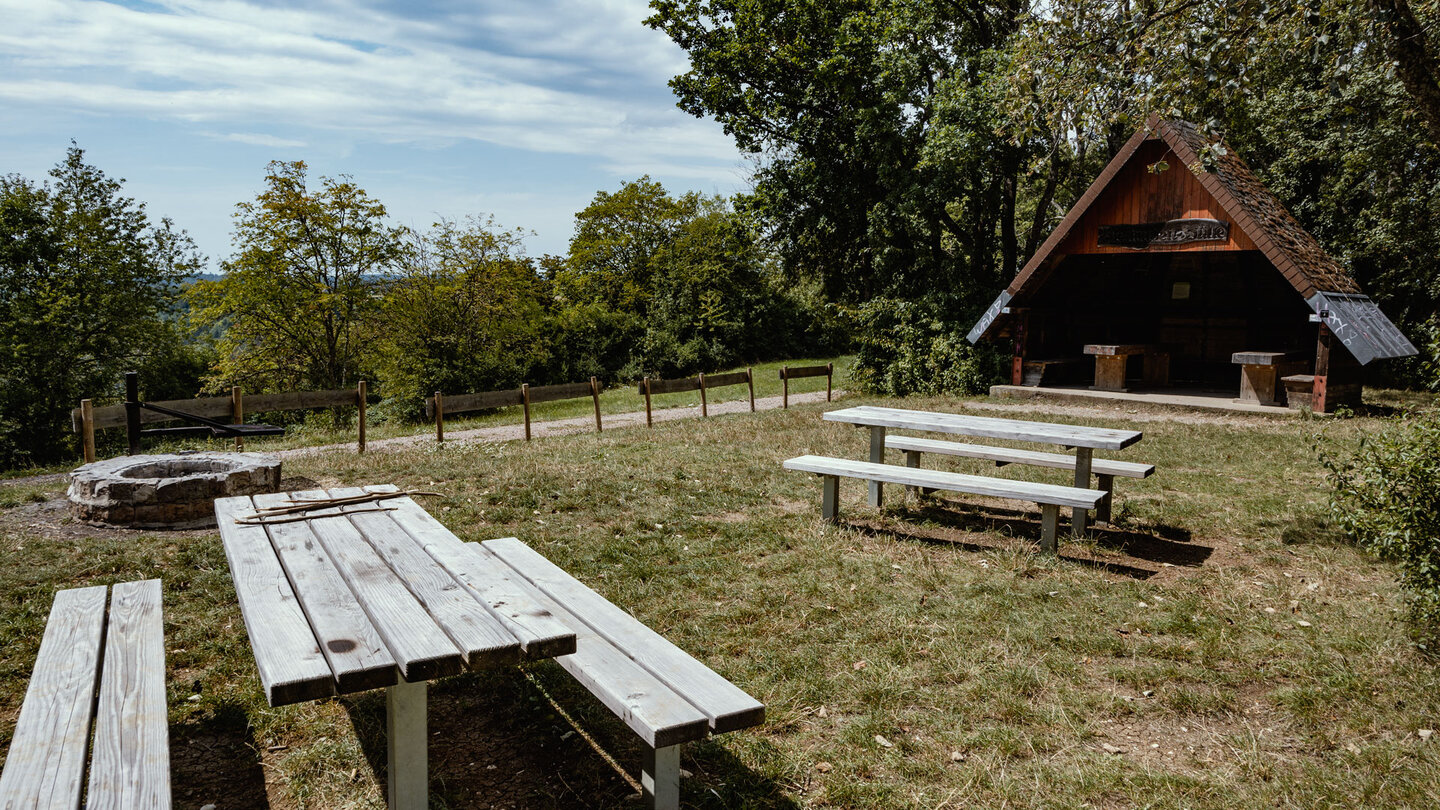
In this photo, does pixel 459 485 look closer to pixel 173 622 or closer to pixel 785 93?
pixel 173 622

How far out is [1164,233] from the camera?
14672 mm

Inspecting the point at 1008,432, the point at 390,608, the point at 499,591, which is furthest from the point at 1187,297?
the point at 390,608

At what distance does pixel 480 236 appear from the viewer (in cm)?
2327

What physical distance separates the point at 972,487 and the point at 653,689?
3.86 metres

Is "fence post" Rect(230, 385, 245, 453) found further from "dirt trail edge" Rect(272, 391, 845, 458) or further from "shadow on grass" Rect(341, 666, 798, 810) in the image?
"shadow on grass" Rect(341, 666, 798, 810)

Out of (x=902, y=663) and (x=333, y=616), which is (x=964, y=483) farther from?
(x=333, y=616)

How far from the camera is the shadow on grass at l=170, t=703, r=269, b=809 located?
3.15m

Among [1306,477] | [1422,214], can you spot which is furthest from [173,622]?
[1422,214]

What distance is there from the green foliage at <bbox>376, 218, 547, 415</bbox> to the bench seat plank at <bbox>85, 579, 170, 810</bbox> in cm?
1885

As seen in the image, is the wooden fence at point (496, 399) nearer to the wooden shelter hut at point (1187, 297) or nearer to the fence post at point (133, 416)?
the fence post at point (133, 416)

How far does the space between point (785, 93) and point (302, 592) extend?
1775 centimetres

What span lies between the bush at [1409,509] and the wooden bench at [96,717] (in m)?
5.04

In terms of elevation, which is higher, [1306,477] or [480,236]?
[480,236]

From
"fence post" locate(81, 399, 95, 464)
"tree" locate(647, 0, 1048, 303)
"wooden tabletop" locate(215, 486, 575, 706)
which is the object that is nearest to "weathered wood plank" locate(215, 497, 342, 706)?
"wooden tabletop" locate(215, 486, 575, 706)
